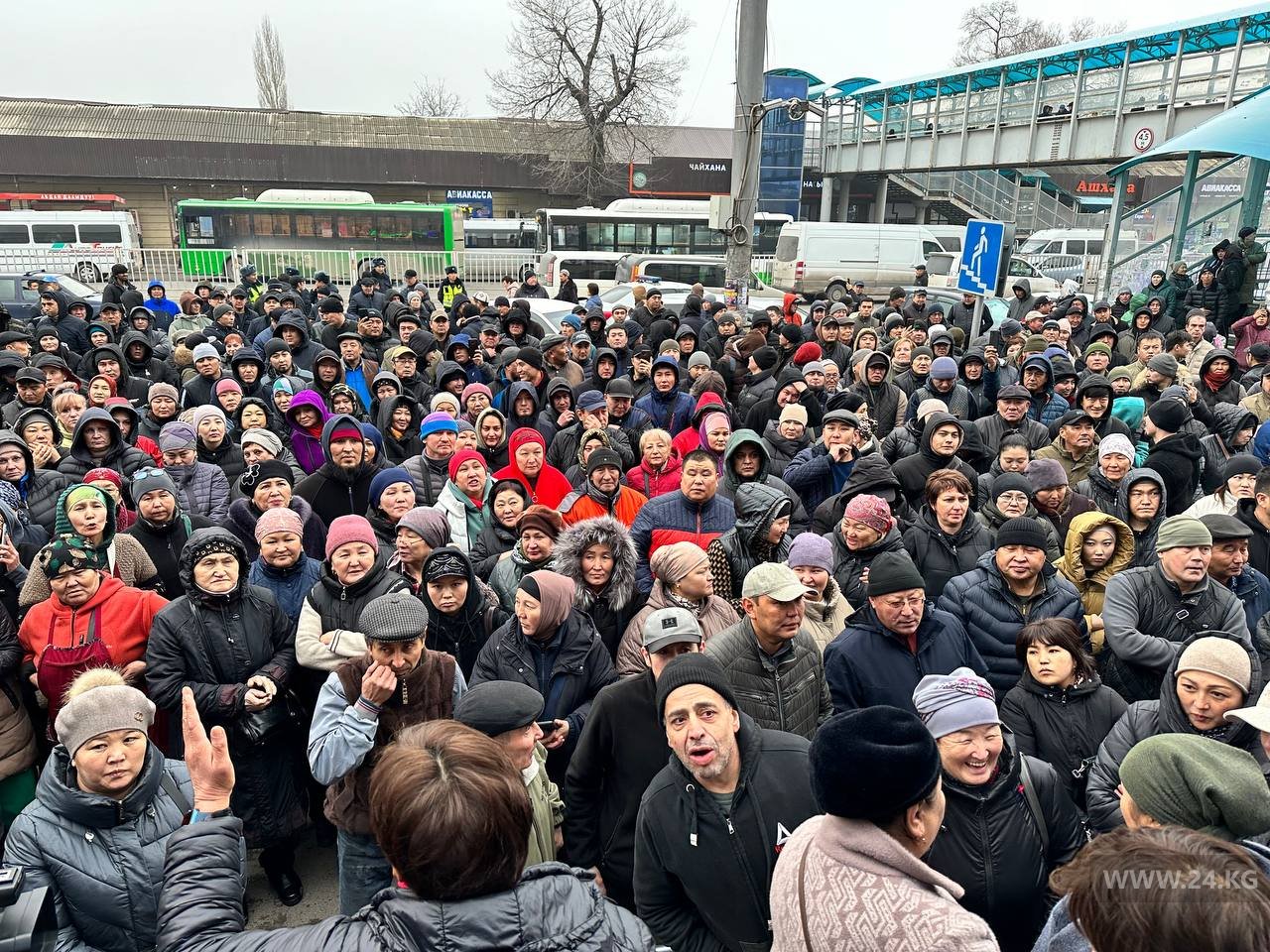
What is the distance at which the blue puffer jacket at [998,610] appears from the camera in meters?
3.70

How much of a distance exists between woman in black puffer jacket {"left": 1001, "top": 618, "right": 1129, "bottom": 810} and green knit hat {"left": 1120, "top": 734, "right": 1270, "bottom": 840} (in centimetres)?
97

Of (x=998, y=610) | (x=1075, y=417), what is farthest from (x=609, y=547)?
(x=1075, y=417)

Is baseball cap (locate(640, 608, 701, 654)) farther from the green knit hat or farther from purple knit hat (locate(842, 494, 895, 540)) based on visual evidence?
purple knit hat (locate(842, 494, 895, 540))

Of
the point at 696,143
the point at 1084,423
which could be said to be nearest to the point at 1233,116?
the point at 1084,423

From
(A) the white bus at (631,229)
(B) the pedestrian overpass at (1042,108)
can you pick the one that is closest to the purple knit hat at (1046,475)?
(B) the pedestrian overpass at (1042,108)

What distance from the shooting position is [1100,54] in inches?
861

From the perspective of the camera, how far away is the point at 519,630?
342 centimetres

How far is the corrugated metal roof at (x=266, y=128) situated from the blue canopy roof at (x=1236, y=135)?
30792 mm

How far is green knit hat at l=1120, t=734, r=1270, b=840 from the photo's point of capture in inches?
76.9

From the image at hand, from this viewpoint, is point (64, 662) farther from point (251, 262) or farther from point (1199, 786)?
point (251, 262)

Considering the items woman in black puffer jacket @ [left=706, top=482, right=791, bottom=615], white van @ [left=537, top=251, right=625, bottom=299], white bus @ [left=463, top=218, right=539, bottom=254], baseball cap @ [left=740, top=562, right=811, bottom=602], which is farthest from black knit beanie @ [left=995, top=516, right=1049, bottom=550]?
white bus @ [left=463, top=218, right=539, bottom=254]

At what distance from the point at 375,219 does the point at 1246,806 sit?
29.0 m

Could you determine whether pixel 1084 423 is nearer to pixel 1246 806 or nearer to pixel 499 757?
pixel 1246 806

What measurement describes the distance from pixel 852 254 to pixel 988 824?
79.4 feet
